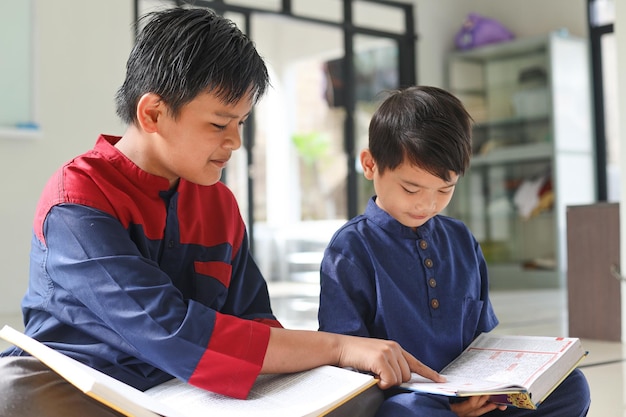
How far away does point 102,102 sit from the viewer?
471cm

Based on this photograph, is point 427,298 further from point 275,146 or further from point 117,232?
point 275,146

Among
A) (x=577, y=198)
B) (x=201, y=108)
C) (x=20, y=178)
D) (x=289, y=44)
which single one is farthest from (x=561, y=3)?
(x=201, y=108)

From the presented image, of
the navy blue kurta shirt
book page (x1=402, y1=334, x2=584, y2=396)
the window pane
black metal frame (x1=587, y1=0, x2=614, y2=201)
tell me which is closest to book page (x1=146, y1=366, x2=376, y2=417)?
book page (x1=402, y1=334, x2=584, y2=396)

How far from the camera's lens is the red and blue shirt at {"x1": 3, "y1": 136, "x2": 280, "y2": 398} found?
0.99m

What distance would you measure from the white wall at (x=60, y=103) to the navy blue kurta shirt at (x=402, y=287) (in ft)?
11.1

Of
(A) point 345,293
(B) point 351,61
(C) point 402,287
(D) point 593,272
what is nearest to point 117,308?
(A) point 345,293

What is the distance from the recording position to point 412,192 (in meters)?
1.32

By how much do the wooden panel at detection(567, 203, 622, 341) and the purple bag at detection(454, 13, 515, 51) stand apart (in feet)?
12.4

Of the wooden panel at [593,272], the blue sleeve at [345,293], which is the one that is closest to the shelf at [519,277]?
the wooden panel at [593,272]

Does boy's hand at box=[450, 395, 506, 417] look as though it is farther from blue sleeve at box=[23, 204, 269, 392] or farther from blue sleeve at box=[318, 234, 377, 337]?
blue sleeve at box=[23, 204, 269, 392]

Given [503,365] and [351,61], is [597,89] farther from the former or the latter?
[503,365]

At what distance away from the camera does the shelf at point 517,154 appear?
602 cm

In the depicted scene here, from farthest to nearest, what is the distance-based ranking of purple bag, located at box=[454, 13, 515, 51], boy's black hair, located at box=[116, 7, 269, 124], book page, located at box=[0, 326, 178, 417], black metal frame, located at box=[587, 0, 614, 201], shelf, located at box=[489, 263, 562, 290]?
purple bag, located at box=[454, 13, 515, 51], black metal frame, located at box=[587, 0, 614, 201], shelf, located at box=[489, 263, 562, 290], boy's black hair, located at box=[116, 7, 269, 124], book page, located at box=[0, 326, 178, 417]

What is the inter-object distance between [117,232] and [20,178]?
3556 mm
